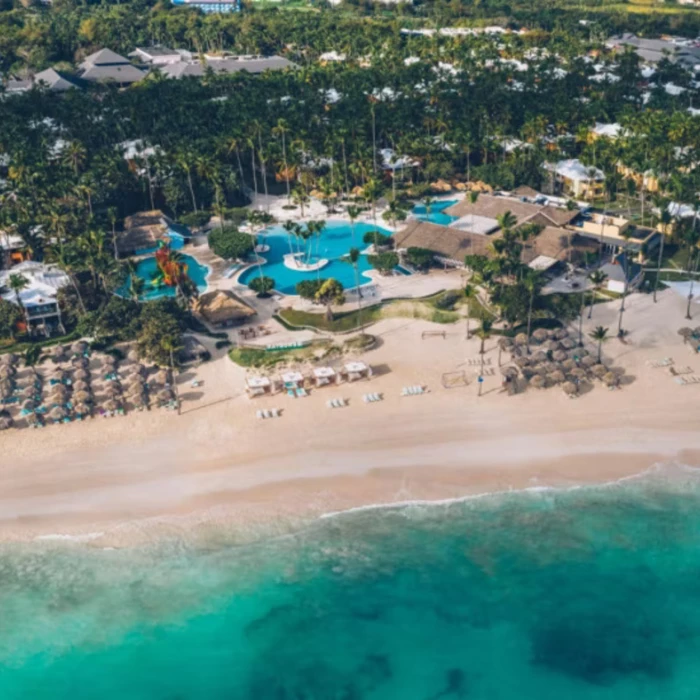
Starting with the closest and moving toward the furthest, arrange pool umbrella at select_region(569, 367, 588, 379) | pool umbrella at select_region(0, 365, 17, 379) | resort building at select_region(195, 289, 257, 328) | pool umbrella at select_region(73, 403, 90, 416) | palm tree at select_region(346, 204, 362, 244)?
pool umbrella at select_region(73, 403, 90, 416) < pool umbrella at select_region(569, 367, 588, 379) < pool umbrella at select_region(0, 365, 17, 379) < resort building at select_region(195, 289, 257, 328) < palm tree at select_region(346, 204, 362, 244)

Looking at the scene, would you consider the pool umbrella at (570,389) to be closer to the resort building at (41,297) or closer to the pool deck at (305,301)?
the pool deck at (305,301)

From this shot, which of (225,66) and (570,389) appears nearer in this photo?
(570,389)

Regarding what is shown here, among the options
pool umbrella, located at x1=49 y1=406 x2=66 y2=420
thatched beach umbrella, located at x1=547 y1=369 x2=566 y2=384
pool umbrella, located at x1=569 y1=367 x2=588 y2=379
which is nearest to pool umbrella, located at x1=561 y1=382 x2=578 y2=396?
thatched beach umbrella, located at x1=547 y1=369 x2=566 y2=384

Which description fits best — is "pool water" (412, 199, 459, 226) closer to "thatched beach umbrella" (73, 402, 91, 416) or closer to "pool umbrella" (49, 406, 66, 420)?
"thatched beach umbrella" (73, 402, 91, 416)

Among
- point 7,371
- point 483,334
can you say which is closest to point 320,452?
A: point 483,334

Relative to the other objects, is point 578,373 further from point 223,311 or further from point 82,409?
point 82,409

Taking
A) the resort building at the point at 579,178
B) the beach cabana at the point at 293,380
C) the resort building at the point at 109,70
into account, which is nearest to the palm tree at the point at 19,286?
the beach cabana at the point at 293,380

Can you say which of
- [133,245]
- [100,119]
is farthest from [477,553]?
[100,119]
